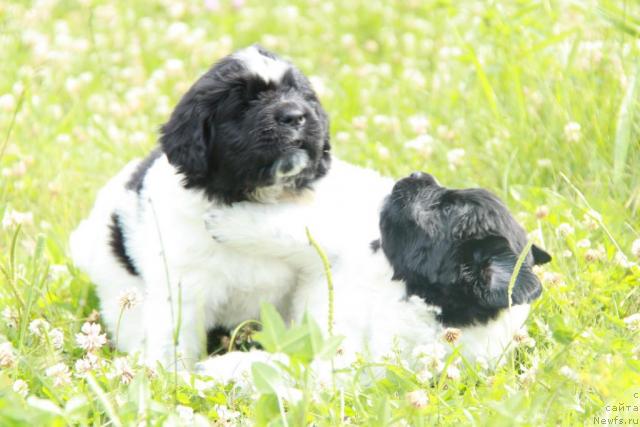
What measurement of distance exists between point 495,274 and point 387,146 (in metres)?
2.28

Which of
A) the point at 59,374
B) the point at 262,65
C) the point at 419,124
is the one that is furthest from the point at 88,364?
the point at 419,124

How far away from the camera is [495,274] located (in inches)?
128

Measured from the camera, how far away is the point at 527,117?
484 centimetres

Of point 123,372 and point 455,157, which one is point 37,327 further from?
point 455,157

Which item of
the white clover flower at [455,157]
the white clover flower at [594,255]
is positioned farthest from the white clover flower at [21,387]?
the white clover flower at [455,157]

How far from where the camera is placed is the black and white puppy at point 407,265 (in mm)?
3312

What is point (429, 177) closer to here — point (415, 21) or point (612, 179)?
point (612, 179)

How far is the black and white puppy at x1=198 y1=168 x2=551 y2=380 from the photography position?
331 centimetres

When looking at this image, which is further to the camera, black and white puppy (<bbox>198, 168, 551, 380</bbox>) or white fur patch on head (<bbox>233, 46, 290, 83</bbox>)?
white fur patch on head (<bbox>233, 46, 290, 83</bbox>)

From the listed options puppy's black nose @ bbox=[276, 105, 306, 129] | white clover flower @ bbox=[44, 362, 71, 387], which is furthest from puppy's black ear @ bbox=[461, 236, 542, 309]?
white clover flower @ bbox=[44, 362, 71, 387]

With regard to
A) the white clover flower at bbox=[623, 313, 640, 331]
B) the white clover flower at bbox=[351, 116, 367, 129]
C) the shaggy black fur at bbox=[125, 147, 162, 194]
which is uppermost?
the shaggy black fur at bbox=[125, 147, 162, 194]

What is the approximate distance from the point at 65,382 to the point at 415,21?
5.18 meters

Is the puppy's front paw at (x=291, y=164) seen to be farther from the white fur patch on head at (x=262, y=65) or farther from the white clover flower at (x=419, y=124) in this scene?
the white clover flower at (x=419, y=124)

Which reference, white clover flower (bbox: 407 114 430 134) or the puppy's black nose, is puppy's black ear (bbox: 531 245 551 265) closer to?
the puppy's black nose
